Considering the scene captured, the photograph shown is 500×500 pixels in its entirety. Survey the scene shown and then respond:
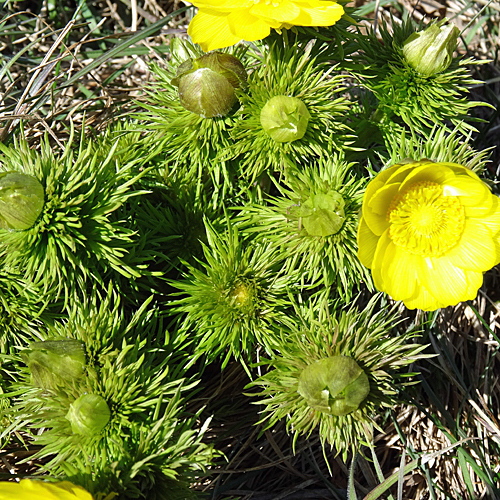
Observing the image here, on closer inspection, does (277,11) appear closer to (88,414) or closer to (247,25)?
(247,25)

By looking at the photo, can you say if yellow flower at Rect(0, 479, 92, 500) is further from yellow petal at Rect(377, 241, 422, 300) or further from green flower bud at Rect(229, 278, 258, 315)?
yellow petal at Rect(377, 241, 422, 300)

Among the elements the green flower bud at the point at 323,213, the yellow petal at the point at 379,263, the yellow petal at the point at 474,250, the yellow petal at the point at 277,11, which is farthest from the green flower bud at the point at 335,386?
the yellow petal at the point at 277,11

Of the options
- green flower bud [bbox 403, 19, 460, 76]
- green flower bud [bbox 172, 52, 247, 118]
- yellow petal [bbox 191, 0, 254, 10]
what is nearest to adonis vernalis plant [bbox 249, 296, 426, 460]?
green flower bud [bbox 172, 52, 247, 118]

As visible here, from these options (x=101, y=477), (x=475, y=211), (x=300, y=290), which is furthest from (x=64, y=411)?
(x=475, y=211)

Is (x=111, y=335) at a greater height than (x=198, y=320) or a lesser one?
greater

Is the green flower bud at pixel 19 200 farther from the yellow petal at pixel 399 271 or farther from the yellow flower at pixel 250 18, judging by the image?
the yellow petal at pixel 399 271

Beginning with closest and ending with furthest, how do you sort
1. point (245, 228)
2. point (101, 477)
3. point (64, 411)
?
point (101, 477), point (64, 411), point (245, 228)

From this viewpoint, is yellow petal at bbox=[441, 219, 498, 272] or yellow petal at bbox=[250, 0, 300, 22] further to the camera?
yellow petal at bbox=[441, 219, 498, 272]

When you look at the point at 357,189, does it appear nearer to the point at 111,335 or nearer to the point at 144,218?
the point at 144,218
